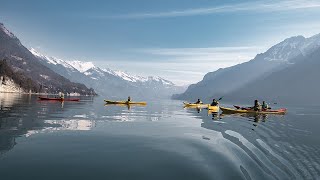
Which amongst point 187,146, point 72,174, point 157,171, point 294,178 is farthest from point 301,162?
point 72,174

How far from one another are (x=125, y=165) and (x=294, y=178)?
910cm

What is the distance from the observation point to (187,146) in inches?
956

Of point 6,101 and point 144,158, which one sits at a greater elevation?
point 6,101

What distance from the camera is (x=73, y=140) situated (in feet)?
80.8

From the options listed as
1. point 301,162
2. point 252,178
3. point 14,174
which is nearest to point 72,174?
point 14,174

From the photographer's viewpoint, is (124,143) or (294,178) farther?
(124,143)

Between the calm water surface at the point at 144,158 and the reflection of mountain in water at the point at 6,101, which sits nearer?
the calm water surface at the point at 144,158

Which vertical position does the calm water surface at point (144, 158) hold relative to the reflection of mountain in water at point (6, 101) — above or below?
below

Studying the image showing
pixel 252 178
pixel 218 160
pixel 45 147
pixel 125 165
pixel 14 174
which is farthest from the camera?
pixel 45 147

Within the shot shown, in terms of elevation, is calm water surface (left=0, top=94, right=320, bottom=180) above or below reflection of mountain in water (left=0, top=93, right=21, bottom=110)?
below

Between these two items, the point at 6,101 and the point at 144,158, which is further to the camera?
the point at 6,101

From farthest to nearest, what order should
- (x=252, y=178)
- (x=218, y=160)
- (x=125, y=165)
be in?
1. (x=218, y=160)
2. (x=125, y=165)
3. (x=252, y=178)

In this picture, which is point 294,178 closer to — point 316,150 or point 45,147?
point 316,150

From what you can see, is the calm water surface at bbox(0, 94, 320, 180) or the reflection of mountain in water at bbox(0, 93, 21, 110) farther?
the reflection of mountain in water at bbox(0, 93, 21, 110)
